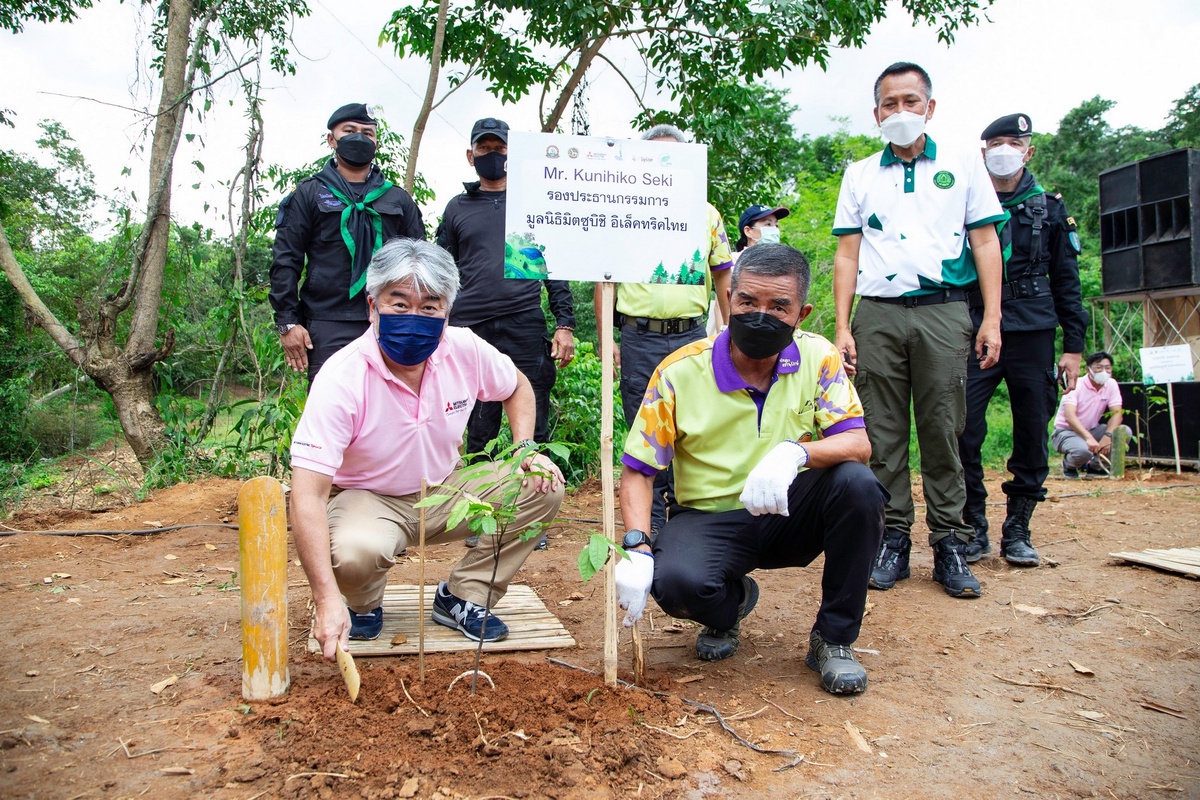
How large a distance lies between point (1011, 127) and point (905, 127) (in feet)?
2.79

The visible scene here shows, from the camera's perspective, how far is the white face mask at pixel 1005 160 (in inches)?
157

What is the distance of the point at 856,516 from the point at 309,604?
2.23 metres

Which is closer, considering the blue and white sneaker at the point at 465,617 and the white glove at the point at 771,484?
the white glove at the point at 771,484

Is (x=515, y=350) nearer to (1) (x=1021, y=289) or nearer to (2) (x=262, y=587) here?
(2) (x=262, y=587)

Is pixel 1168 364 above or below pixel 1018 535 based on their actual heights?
above

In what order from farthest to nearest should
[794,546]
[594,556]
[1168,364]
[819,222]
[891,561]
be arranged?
[819,222], [1168,364], [891,561], [794,546], [594,556]

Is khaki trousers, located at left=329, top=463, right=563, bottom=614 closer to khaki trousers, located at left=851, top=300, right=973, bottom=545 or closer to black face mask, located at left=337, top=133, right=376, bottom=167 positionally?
khaki trousers, located at left=851, top=300, right=973, bottom=545

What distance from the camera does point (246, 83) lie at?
6.46m

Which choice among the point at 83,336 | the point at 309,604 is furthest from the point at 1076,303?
the point at 83,336

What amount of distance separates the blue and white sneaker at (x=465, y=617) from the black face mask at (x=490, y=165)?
228cm

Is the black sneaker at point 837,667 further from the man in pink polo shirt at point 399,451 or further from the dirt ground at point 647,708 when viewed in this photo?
the man in pink polo shirt at point 399,451

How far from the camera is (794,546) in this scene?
2.72m

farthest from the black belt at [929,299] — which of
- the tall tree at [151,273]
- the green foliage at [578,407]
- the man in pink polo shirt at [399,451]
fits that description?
the tall tree at [151,273]

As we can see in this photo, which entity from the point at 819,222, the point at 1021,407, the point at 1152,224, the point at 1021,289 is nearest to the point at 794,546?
the point at 1021,407
